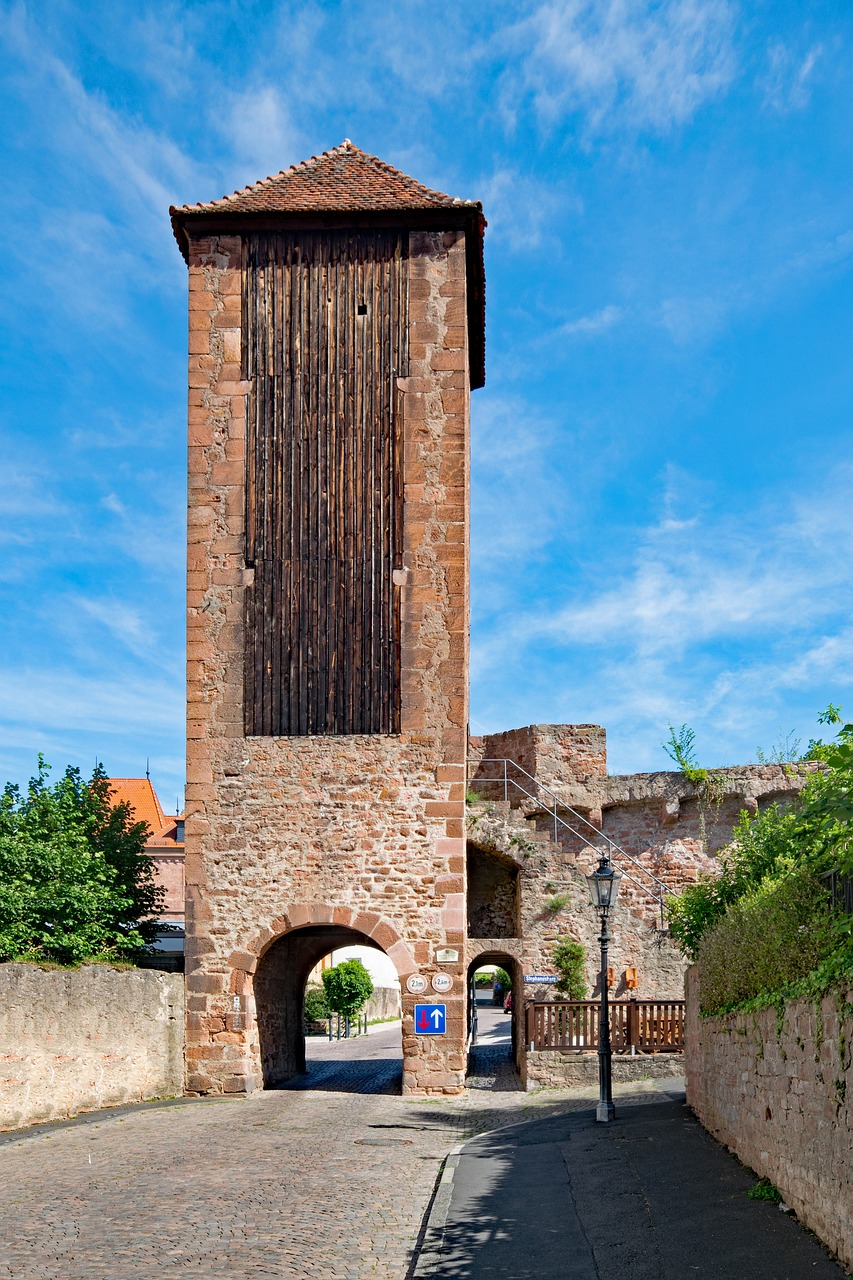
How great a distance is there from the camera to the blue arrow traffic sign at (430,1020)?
1817 centimetres

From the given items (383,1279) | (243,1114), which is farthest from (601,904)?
(383,1279)

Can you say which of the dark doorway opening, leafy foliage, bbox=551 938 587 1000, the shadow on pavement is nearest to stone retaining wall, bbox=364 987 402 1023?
the dark doorway opening

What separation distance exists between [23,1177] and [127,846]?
32.2ft

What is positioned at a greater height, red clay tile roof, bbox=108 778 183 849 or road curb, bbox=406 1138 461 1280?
red clay tile roof, bbox=108 778 183 849

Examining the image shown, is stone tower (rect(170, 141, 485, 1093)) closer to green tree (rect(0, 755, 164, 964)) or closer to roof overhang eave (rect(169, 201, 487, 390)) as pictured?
roof overhang eave (rect(169, 201, 487, 390))

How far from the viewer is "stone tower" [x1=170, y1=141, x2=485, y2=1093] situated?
725 inches

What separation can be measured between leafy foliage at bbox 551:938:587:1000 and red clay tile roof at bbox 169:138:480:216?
38.4 feet

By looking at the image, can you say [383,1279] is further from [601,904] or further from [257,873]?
[257,873]

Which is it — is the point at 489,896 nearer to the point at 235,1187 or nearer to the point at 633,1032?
the point at 633,1032

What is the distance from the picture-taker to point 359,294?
19.9 metres

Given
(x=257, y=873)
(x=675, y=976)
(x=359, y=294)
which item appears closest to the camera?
(x=257, y=873)

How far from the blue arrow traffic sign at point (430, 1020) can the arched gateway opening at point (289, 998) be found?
1040 mm

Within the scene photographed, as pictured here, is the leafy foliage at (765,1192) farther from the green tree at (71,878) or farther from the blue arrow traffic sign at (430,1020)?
the green tree at (71,878)

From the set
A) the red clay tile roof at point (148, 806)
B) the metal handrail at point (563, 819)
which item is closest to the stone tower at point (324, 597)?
the metal handrail at point (563, 819)
